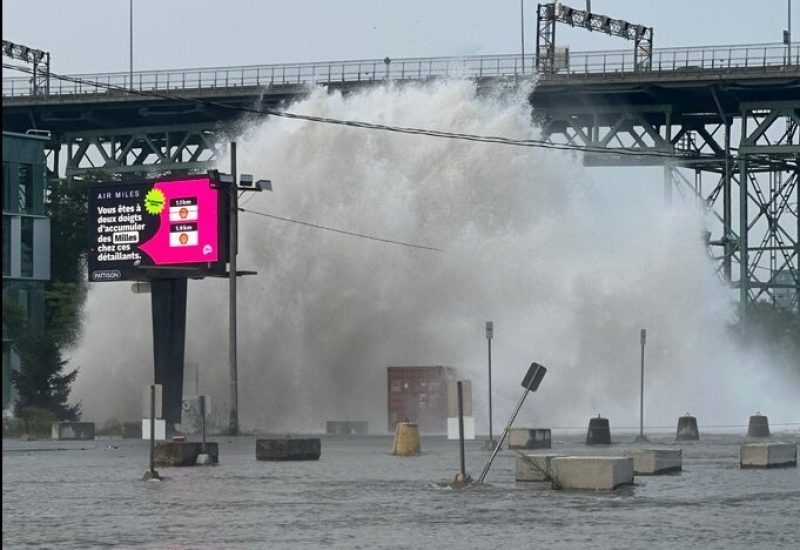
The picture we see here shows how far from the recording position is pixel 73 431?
46.7m

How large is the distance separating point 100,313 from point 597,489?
40656mm

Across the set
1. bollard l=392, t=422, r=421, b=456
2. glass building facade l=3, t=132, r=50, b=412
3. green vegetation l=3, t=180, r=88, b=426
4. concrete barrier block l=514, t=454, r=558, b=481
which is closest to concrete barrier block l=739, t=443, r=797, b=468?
concrete barrier block l=514, t=454, r=558, b=481

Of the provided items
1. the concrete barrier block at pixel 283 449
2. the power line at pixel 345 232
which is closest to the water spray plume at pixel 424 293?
the power line at pixel 345 232

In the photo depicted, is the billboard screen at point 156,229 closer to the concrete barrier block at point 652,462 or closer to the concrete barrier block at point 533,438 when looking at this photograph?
the concrete barrier block at point 533,438

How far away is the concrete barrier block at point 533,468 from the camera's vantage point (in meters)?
23.0

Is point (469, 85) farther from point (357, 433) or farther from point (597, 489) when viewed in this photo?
point (597, 489)

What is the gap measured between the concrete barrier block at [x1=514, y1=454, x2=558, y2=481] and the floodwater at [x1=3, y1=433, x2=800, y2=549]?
0.68ft

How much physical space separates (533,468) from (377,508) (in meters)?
4.65

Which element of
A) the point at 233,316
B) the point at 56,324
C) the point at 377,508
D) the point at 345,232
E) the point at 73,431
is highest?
the point at 345,232

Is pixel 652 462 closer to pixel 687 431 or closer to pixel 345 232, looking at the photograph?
pixel 687 431

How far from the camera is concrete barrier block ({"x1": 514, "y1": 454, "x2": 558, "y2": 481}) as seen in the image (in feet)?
75.6

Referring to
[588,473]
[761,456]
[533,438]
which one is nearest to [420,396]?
[533,438]

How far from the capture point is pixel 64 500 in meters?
20.7

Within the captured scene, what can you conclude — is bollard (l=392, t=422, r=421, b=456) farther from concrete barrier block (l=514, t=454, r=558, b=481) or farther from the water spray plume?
the water spray plume
